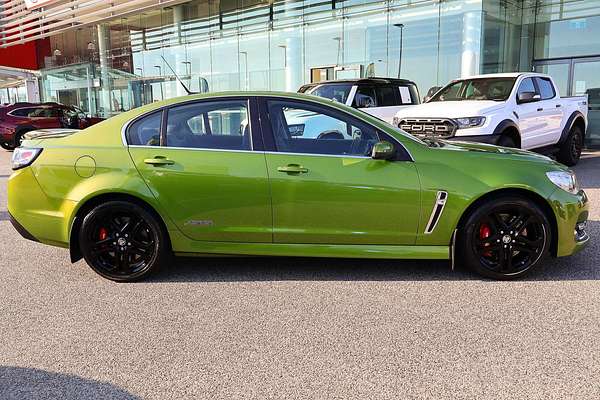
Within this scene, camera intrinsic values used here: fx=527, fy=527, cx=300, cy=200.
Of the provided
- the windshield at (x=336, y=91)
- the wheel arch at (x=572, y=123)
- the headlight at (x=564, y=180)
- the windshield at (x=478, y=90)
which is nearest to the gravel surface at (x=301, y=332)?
the headlight at (x=564, y=180)

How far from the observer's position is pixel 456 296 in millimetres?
3996

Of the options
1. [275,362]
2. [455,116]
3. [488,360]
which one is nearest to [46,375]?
[275,362]

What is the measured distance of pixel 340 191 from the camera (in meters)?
4.14

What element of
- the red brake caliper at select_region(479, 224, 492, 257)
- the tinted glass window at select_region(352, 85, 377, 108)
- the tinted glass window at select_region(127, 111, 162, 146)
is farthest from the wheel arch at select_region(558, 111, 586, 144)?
the tinted glass window at select_region(127, 111, 162, 146)

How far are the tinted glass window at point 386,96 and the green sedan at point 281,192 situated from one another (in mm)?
A: 7012

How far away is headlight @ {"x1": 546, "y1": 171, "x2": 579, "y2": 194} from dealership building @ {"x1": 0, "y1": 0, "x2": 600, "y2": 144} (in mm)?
8570

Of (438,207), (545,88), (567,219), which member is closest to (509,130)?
(545,88)

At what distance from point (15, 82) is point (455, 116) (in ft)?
119

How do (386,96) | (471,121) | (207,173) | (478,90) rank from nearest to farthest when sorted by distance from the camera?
(207,173), (471,121), (478,90), (386,96)

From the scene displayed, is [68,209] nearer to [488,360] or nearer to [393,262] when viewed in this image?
[393,262]

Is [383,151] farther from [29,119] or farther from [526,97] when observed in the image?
[29,119]

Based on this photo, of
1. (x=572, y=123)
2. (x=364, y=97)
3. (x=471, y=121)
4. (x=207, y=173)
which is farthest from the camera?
(x=364, y=97)

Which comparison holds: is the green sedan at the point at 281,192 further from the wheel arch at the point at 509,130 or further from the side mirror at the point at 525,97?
the side mirror at the point at 525,97

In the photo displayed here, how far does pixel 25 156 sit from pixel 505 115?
23.4 ft
